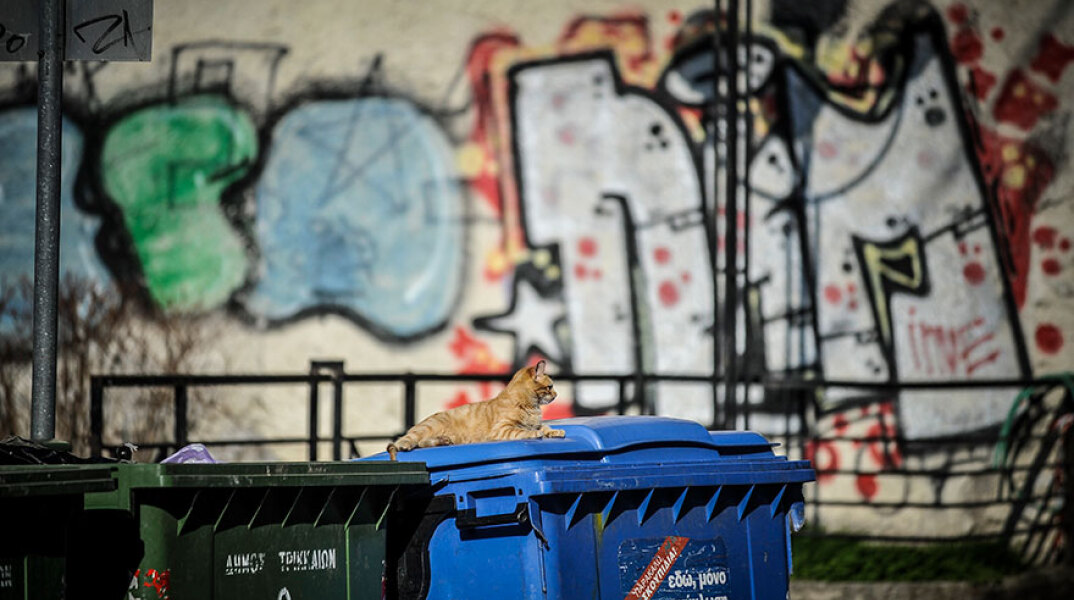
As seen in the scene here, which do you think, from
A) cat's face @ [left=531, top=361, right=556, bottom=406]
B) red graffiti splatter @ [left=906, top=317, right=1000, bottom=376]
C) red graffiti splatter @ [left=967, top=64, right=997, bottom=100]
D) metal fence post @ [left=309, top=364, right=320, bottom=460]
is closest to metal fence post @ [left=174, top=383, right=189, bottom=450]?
metal fence post @ [left=309, top=364, right=320, bottom=460]

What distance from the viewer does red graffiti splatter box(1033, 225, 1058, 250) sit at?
40.7 feet

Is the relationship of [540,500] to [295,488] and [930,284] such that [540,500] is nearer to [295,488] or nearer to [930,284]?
[295,488]

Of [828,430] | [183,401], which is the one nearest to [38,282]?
[183,401]

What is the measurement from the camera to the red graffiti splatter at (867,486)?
11.9 metres

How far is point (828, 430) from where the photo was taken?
12.1 metres

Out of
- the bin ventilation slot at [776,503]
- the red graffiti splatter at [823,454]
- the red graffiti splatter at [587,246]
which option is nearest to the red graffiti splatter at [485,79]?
the red graffiti splatter at [587,246]

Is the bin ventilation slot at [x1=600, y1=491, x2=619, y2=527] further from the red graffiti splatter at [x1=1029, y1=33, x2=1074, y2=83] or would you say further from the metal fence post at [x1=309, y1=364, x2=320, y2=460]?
the red graffiti splatter at [x1=1029, y1=33, x2=1074, y2=83]

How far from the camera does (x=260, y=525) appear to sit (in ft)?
16.7

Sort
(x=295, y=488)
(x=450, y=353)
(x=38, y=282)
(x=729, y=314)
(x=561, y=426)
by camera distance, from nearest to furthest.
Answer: (x=295, y=488), (x=38, y=282), (x=561, y=426), (x=729, y=314), (x=450, y=353)

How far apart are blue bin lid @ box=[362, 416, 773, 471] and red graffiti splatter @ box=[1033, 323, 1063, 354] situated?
6.86 metres

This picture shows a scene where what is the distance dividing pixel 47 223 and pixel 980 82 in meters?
9.41

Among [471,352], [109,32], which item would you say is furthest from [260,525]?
[471,352]

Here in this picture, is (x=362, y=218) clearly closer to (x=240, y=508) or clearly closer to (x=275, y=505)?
(x=275, y=505)

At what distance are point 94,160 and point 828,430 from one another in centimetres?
696
